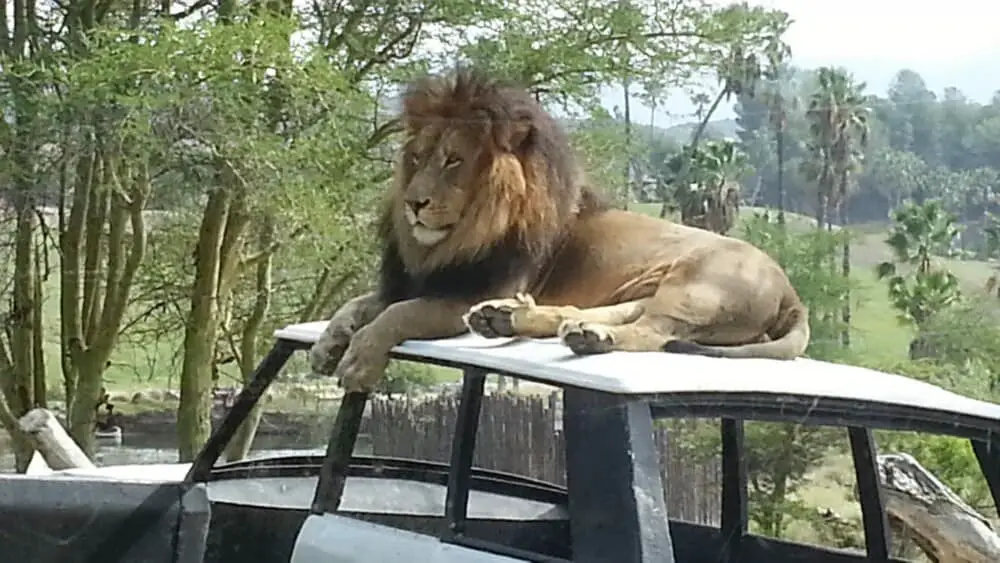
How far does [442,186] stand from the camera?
2.19m

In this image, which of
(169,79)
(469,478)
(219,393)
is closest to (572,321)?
(469,478)

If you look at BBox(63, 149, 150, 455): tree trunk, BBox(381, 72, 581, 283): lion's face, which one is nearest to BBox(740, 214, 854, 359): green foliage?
BBox(381, 72, 581, 283): lion's face

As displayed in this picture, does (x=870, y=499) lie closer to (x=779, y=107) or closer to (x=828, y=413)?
(x=828, y=413)

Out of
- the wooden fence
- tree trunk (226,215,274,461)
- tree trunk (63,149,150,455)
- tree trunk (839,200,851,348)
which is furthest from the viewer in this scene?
tree trunk (63,149,150,455)

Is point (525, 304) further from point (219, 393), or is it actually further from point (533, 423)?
point (219, 393)

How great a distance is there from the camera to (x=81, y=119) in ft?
13.8

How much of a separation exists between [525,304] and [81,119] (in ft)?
8.84

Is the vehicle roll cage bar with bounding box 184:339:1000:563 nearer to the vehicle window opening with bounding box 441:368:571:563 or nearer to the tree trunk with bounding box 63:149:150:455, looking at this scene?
the vehicle window opening with bounding box 441:368:571:563

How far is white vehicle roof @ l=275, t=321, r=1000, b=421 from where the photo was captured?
57.2 inches

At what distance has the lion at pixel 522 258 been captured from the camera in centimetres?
198

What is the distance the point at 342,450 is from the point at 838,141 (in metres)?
1.38

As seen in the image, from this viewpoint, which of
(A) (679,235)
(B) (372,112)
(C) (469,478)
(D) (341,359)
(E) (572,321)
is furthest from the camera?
(B) (372,112)

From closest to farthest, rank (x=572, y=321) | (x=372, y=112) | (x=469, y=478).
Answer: (x=572, y=321)
(x=469, y=478)
(x=372, y=112)

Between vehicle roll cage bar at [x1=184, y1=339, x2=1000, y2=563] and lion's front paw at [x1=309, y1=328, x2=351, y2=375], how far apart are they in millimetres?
48
